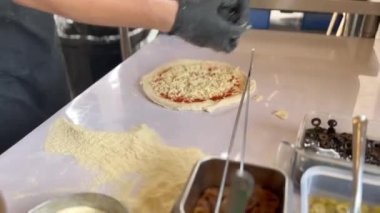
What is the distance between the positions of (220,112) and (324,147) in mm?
278

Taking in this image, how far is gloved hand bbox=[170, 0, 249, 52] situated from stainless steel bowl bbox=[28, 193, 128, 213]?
0.25m

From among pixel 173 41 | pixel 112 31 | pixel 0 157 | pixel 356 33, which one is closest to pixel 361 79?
pixel 356 33

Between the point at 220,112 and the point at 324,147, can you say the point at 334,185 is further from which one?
the point at 220,112

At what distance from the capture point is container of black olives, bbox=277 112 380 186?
657 millimetres

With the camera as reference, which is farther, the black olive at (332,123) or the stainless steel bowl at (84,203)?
the black olive at (332,123)

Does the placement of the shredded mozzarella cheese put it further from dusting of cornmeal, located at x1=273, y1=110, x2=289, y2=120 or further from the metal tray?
the metal tray

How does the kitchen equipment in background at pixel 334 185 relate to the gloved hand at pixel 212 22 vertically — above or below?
below

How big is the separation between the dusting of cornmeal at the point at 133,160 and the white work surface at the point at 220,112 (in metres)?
0.03

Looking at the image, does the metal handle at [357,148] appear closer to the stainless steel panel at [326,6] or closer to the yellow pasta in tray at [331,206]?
the yellow pasta in tray at [331,206]

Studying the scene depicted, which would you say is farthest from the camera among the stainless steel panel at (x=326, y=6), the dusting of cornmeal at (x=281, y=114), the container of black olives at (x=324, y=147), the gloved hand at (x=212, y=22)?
the stainless steel panel at (x=326, y=6)

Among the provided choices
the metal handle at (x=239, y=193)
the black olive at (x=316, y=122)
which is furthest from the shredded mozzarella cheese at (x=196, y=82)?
the metal handle at (x=239, y=193)

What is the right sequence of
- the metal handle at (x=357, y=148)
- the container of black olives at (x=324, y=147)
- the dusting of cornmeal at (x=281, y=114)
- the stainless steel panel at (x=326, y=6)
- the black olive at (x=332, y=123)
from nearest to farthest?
the metal handle at (x=357, y=148) < the container of black olives at (x=324, y=147) < the black olive at (x=332, y=123) < the dusting of cornmeal at (x=281, y=114) < the stainless steel panel at (x=326, y=6)

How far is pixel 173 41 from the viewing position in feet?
4.29

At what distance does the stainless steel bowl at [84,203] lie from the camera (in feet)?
1.82
